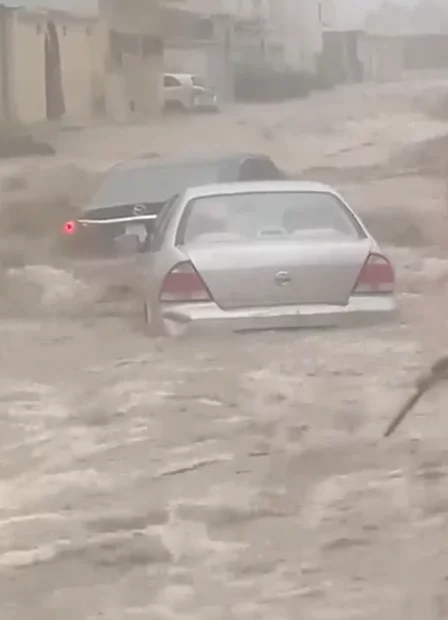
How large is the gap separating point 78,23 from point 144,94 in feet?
0.68

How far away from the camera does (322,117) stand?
2.67 meters

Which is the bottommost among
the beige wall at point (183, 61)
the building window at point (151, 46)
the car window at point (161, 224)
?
the car window at point (161, 224)

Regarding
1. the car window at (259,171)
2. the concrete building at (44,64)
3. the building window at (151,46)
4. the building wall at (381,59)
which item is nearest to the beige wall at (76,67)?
the concrete building at (44,64)

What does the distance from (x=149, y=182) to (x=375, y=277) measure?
53 cm

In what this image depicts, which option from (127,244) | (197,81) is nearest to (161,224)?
(127,244)

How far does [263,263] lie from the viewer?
103 inches

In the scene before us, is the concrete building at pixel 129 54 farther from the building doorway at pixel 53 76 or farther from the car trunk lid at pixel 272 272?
Result: the car trunk lid at pixel 272 272

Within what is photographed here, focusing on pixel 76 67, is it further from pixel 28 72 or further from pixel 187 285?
pixel 187 285

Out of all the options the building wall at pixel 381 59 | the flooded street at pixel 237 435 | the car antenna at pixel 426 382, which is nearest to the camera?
the flooded street at pixel 237 435

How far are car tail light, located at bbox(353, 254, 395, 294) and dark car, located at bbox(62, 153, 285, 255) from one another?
0.91 feet

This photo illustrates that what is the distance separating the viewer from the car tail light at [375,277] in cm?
264

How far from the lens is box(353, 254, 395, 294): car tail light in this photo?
264 cm

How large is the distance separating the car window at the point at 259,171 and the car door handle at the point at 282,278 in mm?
221

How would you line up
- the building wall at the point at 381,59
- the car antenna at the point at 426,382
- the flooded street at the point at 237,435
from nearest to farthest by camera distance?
the flooded street at the point at 237,435, the car antenna at the point at 426,382, the building wall at the point at 381,59
